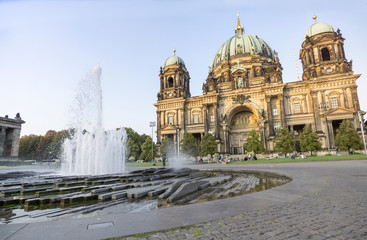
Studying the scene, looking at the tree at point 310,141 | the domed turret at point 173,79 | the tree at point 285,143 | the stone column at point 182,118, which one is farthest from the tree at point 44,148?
the tree at point 310,141

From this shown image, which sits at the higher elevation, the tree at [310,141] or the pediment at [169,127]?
the pediment at [169,127]

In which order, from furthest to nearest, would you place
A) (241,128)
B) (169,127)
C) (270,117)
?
(169,127), (241,128), (270,117)

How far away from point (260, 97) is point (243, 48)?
20857 millimetres

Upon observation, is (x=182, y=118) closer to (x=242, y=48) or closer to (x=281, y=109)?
(x=281, y=109)

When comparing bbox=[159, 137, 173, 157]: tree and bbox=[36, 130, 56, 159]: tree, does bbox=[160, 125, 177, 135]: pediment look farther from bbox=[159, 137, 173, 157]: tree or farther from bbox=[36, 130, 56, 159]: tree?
bbox=[36, 130, 56, 159]: tree

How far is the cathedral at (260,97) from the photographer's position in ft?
138

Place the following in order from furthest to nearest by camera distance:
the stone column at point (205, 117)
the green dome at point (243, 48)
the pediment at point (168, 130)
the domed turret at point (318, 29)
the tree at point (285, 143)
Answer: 1. the green dome at point (243, 48)
2. the pediment at point (168, 130)
3. the stone column at point (205, 117)
4. the domed turret at point (318, 29)
5. the tree at point (285, 143)

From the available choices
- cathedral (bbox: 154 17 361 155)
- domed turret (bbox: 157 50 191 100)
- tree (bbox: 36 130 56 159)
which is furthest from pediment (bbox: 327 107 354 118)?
tree (bbox: 36 130 56 159)

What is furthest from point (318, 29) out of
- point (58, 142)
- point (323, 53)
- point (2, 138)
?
point (58, 142)

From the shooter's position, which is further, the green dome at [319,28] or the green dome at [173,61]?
the green dome at [173,61]

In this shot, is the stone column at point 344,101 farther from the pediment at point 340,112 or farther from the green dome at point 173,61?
the green dome at point 173,61

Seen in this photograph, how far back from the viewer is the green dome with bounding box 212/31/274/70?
60.5m

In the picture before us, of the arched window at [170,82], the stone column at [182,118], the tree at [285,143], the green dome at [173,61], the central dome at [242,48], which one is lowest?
the tree at [285,143]

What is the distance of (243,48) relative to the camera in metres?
61.6
